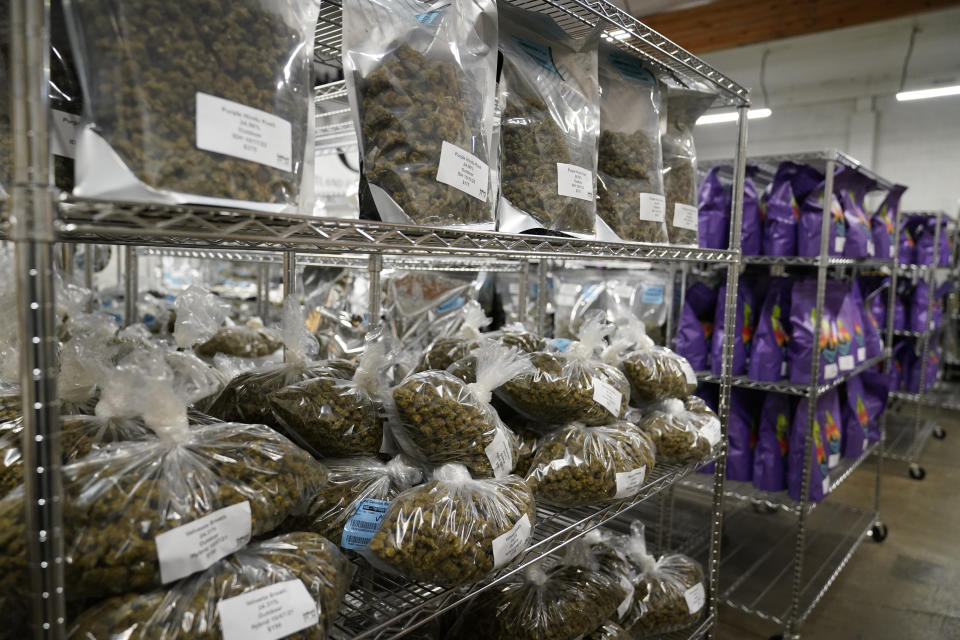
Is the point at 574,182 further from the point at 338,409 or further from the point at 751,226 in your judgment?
the point at 751,226

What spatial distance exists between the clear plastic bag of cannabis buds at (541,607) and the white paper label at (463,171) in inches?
32.5

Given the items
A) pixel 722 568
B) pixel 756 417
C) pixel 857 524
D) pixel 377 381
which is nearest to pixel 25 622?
pixel 377 381

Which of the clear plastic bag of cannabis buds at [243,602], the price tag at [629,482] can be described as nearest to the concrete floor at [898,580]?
the price tag at [629,482]

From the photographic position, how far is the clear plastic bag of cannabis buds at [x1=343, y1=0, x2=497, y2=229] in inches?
36.8

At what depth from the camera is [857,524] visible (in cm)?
320

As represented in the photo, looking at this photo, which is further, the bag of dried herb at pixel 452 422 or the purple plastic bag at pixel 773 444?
the purple plastic bag at pixel 773 444

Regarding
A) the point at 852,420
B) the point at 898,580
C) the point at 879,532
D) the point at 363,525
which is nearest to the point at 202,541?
the point at 363,525

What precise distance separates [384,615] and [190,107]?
753 mm

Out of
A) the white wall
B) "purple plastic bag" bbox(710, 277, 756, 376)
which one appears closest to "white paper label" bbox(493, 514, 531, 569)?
"purple plastic bag" bbox(710, 277, 756, 376)

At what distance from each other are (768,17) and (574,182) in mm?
4380

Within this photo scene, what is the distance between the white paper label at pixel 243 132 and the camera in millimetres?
687

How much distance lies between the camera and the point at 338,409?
3.42 ft

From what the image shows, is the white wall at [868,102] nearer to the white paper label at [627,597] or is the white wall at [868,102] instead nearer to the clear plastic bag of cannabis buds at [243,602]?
the white paper label at [627,597]

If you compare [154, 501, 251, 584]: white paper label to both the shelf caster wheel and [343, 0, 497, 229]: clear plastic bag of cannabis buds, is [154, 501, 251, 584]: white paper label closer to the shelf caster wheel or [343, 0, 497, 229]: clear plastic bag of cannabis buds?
[343, 0, 497, 229]: clear plastic bag of cannabis buds
